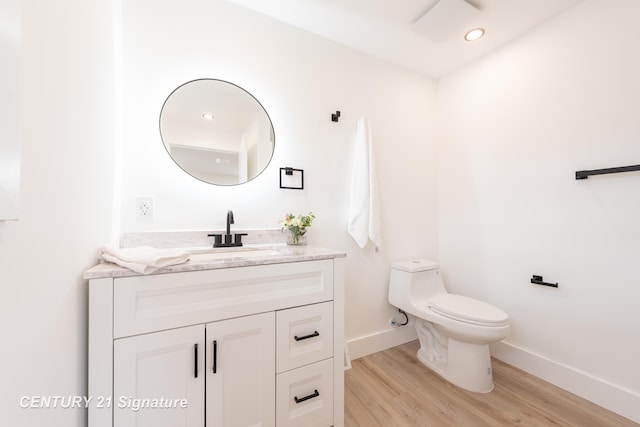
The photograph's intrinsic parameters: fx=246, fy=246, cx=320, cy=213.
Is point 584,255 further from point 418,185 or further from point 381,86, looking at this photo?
point 381,86

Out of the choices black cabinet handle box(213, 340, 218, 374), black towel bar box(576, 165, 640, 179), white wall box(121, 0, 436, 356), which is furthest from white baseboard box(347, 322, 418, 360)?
black towel bar box(576, 165, 640, 179)

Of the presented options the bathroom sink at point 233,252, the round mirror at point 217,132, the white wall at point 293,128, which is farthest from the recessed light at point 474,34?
the bathroom sink at point 233,252

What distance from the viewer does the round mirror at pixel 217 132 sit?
1426 mm

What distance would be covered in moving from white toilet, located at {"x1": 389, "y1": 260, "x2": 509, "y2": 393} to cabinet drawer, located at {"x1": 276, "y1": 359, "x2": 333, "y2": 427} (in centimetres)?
90

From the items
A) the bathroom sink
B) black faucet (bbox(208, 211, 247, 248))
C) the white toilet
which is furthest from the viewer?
the white toilet

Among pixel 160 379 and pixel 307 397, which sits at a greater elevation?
pixel 160 379

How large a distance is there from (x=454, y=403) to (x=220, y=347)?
55.7 inches

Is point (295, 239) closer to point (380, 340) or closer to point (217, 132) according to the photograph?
point (217, 132)

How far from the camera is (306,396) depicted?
117cm

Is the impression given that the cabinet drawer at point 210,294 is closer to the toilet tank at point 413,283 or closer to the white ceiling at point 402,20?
the toilet tank at point 413,283

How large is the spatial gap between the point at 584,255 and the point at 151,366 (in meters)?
2.35

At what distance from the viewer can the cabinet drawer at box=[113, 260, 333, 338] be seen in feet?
2.80

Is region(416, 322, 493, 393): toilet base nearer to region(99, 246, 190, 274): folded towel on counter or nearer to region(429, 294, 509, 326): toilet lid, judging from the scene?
region(429, 294, 509, 326): toilet lid

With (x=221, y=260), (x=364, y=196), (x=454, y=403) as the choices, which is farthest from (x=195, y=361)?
(x=454, y=403)
